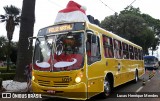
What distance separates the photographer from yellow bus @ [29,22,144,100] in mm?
9555

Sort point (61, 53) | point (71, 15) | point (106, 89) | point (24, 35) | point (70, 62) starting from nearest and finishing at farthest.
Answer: point (70, 62), point (61, 53), point (71, 15), point (106, 89), point (24, 35)

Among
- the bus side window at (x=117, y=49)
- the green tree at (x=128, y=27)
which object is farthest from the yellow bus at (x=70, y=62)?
the green tree at (x=128, y=27)

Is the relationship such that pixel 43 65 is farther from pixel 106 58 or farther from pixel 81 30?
pixel 106 58

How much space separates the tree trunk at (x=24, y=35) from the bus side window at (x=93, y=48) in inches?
275

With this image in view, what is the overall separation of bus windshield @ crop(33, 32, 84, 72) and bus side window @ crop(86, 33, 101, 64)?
0.87ft

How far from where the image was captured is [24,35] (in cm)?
1691

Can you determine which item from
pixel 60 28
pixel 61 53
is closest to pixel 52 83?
pixel 61 53

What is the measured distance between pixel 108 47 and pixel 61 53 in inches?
122

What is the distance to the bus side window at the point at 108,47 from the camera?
12.0 meters

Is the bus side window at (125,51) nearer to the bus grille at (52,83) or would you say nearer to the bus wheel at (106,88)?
the bus wheel at (106,88)

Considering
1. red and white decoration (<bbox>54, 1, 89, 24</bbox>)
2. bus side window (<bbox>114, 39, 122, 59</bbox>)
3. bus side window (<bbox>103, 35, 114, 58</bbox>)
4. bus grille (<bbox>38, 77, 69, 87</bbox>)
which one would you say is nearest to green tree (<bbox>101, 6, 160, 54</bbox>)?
bus side window (<bbox>114, 39, 122, 59</bbox>)

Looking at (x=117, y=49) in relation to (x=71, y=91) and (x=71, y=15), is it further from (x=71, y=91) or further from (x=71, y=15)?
(x=71, y=91)

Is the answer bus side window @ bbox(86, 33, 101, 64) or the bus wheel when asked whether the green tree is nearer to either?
the bus wheel

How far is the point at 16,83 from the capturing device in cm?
1609
